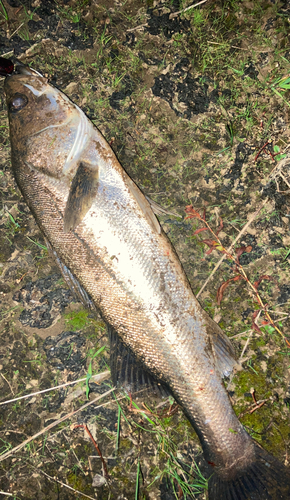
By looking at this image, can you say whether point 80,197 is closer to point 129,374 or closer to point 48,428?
point 129,374

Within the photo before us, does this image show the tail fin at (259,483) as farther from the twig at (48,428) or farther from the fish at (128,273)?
the twig at (48,428)

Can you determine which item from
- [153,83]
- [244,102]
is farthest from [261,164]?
[153,83]

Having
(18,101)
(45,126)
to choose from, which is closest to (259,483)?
(45,126)

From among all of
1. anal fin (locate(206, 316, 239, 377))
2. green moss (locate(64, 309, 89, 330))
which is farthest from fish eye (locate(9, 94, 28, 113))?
anal fin (locate(206, 316, 239, 377))

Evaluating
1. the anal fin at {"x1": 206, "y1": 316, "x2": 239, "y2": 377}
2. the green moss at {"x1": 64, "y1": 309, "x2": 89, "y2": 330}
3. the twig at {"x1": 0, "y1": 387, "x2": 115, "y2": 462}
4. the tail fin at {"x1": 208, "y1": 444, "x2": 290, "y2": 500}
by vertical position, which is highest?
the anal fin at {"x1": 206, "y1": 316, "x2": 239, "y2": 377}

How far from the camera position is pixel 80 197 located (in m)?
2.58

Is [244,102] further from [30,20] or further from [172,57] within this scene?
[30,20]

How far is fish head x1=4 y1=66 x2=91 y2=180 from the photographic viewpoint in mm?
2707

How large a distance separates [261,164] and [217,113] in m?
0.72

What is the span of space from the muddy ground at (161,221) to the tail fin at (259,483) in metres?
0.33

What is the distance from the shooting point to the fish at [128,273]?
253 cm

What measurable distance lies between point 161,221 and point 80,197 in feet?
3.20

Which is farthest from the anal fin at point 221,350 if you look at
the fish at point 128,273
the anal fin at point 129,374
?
the anal fin at point 129,374

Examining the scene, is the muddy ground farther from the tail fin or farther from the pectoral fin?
the pectoral fin
